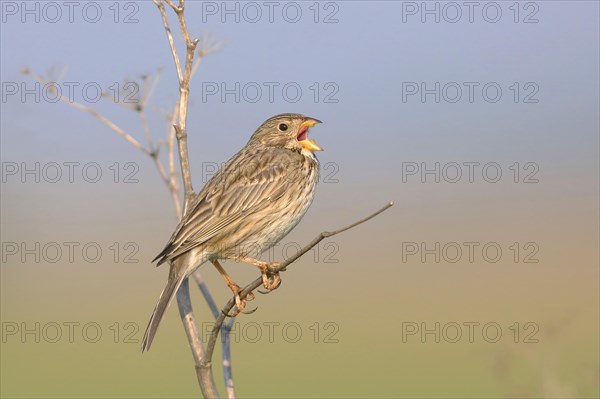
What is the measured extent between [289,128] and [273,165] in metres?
0.53

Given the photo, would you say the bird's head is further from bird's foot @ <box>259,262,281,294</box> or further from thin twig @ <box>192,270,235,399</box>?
thin twig @ <box>192,270,235,399</box>

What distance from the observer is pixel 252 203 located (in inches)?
242

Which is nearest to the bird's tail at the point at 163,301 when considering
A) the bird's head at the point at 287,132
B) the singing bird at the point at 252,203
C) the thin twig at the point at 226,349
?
the singing bird at the point at 252,203

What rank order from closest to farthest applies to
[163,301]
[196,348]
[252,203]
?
1. [196,348]
2. [163,301]
3. [252,203]

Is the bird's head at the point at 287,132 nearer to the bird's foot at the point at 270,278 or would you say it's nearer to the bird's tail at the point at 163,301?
the bird's foot at the point at 270,278

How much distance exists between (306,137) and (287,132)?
201 millimetres

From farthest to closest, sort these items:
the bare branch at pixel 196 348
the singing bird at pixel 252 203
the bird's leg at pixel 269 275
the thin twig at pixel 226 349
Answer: the singing bird at pixel 252 203, the bird's leg at pixel 269 275, the thin twig at pixel 226 349, the bare branch at pixel 196 348

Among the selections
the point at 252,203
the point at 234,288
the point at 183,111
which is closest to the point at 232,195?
the point at 252,203

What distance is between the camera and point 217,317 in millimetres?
4141

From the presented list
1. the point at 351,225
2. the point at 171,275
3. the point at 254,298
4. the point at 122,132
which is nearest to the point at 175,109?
the point at 122,132

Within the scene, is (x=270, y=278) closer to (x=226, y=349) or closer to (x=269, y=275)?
(x=269, y=275)

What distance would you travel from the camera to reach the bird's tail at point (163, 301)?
4695 mm

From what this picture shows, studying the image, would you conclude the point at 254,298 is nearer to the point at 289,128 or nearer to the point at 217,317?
the point at 217,317

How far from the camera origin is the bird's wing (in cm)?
559
